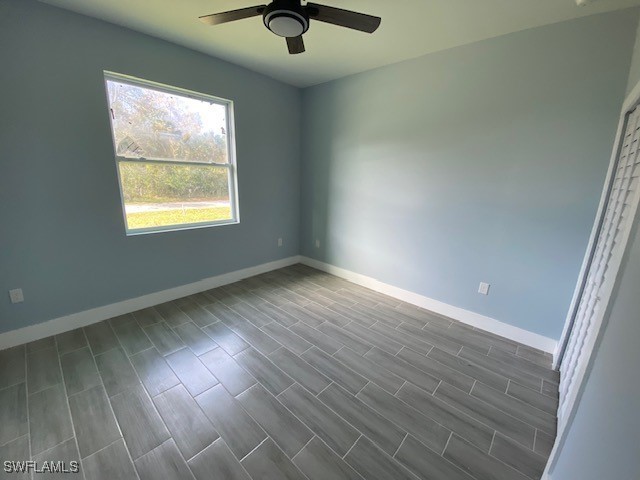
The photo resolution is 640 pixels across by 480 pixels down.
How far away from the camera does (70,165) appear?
82.5 inches

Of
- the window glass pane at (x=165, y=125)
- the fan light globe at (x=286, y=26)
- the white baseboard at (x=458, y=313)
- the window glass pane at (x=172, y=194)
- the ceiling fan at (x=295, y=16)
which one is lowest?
the white baseboard at (x=458, y=313)

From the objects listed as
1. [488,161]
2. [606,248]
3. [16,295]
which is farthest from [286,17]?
[16,295]

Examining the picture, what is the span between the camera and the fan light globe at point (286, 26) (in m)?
1.48

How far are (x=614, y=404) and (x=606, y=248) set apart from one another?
1148 millimetres

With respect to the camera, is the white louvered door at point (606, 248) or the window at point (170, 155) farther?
the window at point (170, 155)

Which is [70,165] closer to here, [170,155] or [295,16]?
[170,155]

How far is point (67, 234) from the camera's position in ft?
7.08

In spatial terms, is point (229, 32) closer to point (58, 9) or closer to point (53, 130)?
point (58, 9)

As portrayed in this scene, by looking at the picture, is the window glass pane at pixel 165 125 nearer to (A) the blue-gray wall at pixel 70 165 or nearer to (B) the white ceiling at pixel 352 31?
(A) the blue-gray wall at pixel 70 165

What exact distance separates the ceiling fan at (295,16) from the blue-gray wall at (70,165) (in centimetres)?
122

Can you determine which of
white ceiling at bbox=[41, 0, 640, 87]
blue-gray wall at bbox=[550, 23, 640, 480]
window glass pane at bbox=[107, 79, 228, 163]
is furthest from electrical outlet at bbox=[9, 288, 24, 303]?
blue-gray wall at bbox=[550, 23, 640, 480]

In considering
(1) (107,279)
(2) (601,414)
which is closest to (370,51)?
(2) (601,414)

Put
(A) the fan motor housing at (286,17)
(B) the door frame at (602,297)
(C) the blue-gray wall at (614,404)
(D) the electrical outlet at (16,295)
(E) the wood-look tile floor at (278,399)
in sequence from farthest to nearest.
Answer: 1. (D) the electrical outlet at (16,295)
2. (A) the fan motor housing at (286,17)
3. (E) the wood-look tile floor at (278,399)
4. (B) the door frame at (602,297)
5. (C) the blue-gray wall at (614,404)

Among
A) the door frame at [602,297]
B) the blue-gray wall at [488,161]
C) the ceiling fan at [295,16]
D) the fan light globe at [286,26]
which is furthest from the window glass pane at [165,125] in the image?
the door frame at [602,297]
